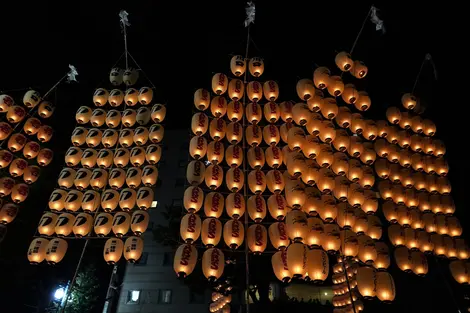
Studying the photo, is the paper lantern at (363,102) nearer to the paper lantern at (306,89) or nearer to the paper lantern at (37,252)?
the paper lantern at (306,89)

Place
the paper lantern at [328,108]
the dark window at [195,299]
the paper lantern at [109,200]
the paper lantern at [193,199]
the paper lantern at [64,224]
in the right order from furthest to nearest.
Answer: the dark window at [195,299]
the paper lantern at [328,108]
the paper lantern at [109,200]
the paper lantern at [64,224]
the paper lantern at [193,199]

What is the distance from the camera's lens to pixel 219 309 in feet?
56.3

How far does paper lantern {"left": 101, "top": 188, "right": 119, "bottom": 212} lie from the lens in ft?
32.4

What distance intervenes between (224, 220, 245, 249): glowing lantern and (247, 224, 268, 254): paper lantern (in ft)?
0.76

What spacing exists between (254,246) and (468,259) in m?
7.41

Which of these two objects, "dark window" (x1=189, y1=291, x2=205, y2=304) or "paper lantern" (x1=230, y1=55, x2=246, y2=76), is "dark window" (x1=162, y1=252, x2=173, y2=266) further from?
"paper lantern" (x1=230, y1=55, x2=246, y2=76)

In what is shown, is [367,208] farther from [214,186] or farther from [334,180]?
[214,186]

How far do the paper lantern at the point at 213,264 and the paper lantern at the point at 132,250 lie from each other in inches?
81.3

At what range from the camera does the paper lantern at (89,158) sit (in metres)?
10.7

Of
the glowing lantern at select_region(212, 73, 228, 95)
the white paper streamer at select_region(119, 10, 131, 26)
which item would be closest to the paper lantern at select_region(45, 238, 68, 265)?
the glowing lantern at select_region(212, 73, 228, 95)

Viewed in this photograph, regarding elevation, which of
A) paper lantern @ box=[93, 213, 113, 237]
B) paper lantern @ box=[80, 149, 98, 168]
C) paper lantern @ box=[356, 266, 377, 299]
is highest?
paper lantern @ box=[80, 149, 98, 168]

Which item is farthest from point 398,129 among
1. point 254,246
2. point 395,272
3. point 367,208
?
point 395,272

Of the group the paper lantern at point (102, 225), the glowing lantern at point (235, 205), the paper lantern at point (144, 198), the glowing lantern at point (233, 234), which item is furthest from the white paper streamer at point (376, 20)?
the paper lantern at point (102, 225)

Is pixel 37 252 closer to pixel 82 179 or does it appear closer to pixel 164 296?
pixel 82 179
